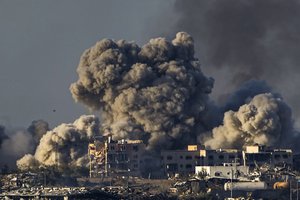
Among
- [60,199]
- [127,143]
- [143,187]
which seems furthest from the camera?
[127,143]

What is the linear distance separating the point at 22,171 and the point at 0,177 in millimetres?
3432

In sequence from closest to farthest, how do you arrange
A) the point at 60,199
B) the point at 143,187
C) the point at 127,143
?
the point at 60,199, the point at 143,187, the point at 127,143

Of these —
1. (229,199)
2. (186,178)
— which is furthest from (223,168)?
(229,199)

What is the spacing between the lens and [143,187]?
18688 centimetres

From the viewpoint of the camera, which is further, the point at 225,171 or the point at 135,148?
the point at 135,148

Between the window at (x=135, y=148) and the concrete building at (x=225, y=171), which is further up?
the window at (x=135, y=148)

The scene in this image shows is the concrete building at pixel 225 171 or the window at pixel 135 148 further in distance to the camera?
the window at pixel 135 148

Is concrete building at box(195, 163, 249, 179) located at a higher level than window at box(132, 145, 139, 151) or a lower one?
lower

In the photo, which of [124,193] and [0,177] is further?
[0,177]

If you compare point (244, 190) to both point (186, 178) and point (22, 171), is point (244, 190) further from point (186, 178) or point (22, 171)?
point (22, 171)

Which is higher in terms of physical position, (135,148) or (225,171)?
(135,148)

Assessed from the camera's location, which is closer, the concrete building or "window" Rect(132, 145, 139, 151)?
the concrete building

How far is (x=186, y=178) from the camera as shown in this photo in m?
193

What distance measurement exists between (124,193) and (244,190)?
12.3 meters
